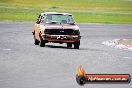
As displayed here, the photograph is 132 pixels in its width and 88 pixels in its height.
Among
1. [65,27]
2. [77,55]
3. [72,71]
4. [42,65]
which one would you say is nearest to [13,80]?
[72,71]

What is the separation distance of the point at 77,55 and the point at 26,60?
3.12 metres

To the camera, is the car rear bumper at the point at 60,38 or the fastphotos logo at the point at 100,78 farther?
the car rear bumper at the point at 60,38

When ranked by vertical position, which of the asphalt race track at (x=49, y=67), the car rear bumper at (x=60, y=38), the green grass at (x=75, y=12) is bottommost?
the green grass at (x=75, y=12)

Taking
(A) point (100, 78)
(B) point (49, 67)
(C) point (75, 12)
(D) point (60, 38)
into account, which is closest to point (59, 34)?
(D) point (60, 38)

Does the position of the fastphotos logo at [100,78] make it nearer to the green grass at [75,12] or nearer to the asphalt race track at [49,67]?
the asphalt race track at [49,67]

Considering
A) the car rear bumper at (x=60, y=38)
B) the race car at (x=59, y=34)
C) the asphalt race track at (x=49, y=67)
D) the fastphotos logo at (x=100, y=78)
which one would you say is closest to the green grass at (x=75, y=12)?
the race car at (x=59, y=34)

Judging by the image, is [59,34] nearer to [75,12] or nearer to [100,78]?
[100,78]

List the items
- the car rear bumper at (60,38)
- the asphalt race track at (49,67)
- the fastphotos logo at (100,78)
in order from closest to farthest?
the fastphotos logo at (100,78)
the asphalt race track at (49,67)
the car rear bumper at (60,38)

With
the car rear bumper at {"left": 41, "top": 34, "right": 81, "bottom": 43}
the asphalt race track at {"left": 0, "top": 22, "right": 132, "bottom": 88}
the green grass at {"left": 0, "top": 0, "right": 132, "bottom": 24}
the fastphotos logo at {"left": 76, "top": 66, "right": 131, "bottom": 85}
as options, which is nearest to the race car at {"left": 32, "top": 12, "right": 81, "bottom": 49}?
the car rear bumper at {"left": 41, "top": 34, "right": 81, "bottom": 43}

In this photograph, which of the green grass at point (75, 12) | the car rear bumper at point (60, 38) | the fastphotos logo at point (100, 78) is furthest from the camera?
the green grass at point (75, 12)

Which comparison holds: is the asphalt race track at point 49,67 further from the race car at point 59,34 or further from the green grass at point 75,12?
the green grass at point 75,12

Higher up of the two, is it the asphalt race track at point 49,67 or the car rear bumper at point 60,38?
the asphalt race track at point 49,67

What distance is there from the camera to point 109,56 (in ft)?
68.7

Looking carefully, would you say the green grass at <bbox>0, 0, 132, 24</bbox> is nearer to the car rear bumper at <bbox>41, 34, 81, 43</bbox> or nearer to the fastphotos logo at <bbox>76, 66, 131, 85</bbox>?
the car rear bumper at <bbox>41, 34, 81, 43</bbox>
